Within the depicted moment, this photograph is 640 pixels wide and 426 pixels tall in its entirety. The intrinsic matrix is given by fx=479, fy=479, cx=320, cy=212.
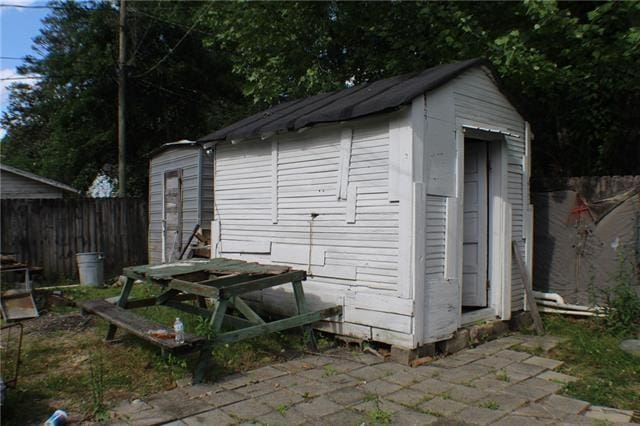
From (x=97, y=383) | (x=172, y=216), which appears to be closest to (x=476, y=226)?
(x=97, y=383)

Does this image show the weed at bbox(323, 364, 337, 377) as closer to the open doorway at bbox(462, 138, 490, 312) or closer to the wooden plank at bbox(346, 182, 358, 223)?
the wooden plank at bbox(346, 182, 358, 223)

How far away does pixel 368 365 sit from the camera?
485 cm

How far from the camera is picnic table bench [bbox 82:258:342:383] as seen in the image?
14.3ft

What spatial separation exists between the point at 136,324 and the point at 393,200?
287 cm

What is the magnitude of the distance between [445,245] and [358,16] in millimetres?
8809

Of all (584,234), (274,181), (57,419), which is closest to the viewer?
(57,419)

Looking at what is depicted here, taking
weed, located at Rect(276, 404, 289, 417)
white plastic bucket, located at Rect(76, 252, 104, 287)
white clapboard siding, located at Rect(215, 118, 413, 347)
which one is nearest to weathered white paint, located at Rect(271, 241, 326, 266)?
white clapboard siding, located at Rect(215, 118, 413, 347)

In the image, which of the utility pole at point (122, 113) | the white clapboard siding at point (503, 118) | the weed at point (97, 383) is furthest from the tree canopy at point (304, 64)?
the weed at point (97, 383)

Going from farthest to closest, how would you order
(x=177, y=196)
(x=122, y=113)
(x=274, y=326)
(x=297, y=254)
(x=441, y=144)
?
(x=122, y=113)
(x=177, y=196)
(x=297, y=254)
(x=441, y=144)
(x=274, y=326)

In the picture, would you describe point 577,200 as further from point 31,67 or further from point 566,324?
point 31,67

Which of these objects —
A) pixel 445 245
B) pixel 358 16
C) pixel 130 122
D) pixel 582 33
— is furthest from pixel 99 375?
pixel 130 122

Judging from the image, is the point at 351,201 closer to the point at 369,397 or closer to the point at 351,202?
the point at 351,202

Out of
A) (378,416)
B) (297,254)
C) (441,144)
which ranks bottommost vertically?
(378,416)

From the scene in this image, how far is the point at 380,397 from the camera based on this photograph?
3.99 m
